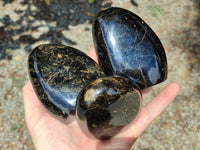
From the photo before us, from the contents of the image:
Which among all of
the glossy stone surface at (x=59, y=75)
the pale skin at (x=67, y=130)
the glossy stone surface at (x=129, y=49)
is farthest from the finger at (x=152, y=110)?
the glossy stone surface at (x=59, y=75)

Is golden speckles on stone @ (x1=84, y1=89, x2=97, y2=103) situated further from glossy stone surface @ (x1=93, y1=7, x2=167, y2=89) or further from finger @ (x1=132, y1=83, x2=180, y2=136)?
finger @ (x1=132, y1=83, x2=180, y2=136)

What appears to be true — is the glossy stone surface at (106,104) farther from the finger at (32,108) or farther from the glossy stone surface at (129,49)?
the finger at (32,108)

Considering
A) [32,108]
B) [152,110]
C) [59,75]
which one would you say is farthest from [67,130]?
[152,110]

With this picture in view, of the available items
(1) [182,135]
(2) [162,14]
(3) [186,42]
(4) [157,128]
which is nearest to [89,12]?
(2) [162,14]

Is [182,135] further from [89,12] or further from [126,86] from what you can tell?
[89,12]

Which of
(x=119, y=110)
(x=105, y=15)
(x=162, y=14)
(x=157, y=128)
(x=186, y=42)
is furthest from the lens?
(x=162, y=14)

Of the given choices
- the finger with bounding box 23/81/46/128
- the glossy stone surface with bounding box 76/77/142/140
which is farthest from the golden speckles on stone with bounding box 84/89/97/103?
the finger with bounding box 23/81/46/128
